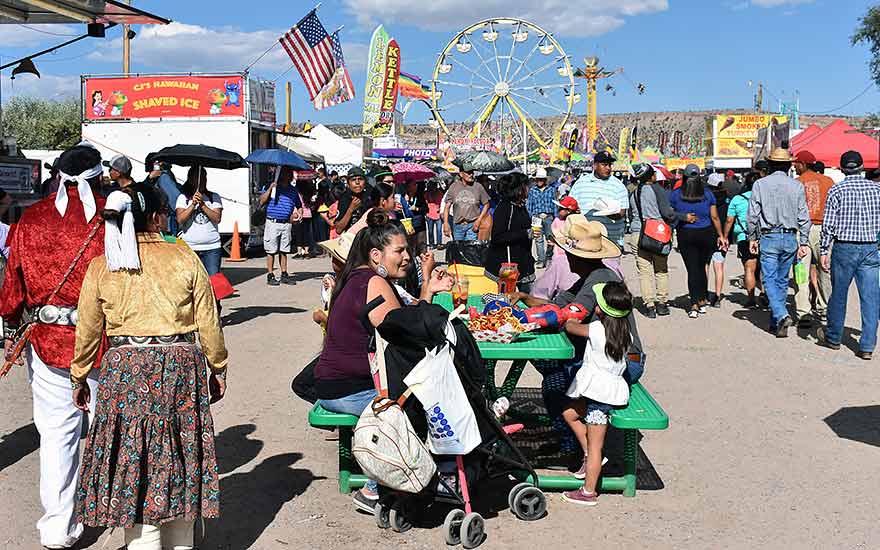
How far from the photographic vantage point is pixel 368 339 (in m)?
4.56

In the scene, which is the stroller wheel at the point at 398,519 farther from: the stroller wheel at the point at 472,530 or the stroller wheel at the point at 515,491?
the stroller wheel at the point at 515,491

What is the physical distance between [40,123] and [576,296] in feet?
156

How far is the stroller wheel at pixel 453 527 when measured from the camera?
14.0ft

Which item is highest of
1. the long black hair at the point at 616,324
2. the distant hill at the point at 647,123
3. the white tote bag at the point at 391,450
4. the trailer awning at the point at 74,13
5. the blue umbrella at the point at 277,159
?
the distant hill at the point at 647,123

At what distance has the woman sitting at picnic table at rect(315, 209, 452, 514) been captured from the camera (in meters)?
4.50

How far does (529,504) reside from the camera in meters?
4.64

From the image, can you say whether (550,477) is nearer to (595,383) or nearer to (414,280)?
(595,383)

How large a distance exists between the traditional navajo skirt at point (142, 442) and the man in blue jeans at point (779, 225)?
7.58 m

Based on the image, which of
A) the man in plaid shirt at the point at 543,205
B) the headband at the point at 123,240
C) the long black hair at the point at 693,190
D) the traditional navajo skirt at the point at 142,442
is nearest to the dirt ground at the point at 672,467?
the traditional navajo skirt at the point at 142,442

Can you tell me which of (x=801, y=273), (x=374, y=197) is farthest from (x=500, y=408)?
(x=801, y=273)

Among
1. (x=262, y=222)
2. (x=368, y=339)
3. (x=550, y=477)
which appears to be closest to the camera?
(x=368, y=339)

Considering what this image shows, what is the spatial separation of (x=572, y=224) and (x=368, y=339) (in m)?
1.49

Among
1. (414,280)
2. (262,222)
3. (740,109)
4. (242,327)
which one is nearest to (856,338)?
(414,280)

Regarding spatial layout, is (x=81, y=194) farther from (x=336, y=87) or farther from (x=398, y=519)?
(x=336, y=87)
